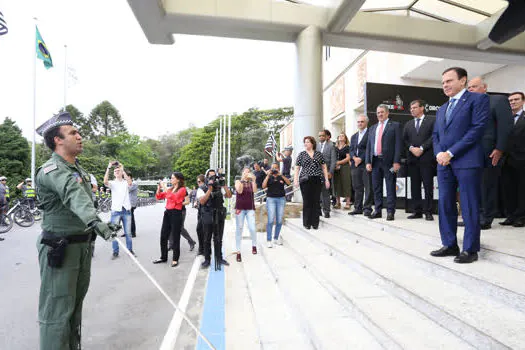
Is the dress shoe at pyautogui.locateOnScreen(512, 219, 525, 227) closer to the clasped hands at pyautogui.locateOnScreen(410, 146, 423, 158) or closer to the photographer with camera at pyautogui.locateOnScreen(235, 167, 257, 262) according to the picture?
the clasped hands at pyautogui.locateOnScreen(410, 146, 423, 158)

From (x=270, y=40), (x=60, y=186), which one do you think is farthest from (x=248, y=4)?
(x=60, y=186)

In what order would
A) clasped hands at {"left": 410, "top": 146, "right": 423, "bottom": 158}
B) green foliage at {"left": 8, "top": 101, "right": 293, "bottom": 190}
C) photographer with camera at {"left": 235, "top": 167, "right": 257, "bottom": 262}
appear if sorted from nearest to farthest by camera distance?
clasped hands at {"left": 410, "top": 146, "right": 423, "bottom": 158}, photographer with camera at {"left": 235, "top": 167, "right": 257, "bottom": 262}, green foliage at {"left": 8, "top": 101, "right": 293, "bottom": 190}

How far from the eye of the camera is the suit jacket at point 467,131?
10.1ft

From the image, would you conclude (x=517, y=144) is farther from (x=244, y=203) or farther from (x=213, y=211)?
(x=213, y=211)

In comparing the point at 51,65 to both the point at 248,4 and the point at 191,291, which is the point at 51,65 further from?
the point at 191,291

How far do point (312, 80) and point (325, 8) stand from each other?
2086 millimetres

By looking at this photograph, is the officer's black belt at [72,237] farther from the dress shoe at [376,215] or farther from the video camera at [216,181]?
the dress shoe at [376,215]

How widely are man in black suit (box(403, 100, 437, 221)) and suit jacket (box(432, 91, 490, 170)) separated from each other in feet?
6.17

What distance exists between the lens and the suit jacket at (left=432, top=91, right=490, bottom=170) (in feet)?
10.1

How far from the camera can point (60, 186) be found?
2369mm

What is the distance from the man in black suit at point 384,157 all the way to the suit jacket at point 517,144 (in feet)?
4.90

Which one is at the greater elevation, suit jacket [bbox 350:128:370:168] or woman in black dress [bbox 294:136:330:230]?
suit jacket [bbox 350:128:370:168]

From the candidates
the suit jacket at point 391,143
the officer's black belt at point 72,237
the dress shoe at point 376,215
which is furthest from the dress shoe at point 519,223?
the officer's black belt at point 72,237

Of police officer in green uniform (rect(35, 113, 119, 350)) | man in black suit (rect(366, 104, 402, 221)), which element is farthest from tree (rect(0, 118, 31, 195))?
man in black suit (rect(366, 104, 402, 221))
